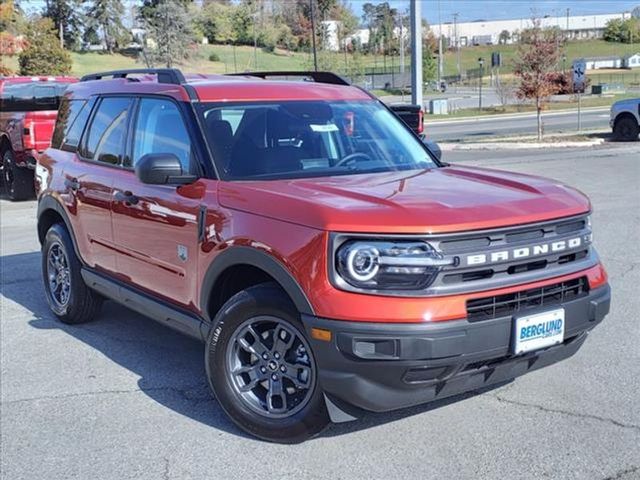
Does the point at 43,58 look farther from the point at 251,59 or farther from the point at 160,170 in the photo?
the point at 160,170

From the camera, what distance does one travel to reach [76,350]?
5812 mm

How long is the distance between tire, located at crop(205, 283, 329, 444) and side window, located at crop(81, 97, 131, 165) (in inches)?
77.2

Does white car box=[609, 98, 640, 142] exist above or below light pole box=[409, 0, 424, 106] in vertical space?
below

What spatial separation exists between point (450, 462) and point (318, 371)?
2.68 ft

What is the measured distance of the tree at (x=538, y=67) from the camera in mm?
23578

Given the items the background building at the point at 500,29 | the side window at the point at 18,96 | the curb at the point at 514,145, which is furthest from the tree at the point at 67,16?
the side window at the point at 18,96

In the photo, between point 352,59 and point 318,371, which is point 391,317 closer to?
point 318,371

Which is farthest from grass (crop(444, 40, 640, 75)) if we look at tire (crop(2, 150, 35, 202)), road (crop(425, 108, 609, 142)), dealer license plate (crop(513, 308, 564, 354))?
dealer license plate (crop(513, 308, 564, 354))

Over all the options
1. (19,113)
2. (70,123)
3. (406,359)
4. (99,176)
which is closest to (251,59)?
(19,113)

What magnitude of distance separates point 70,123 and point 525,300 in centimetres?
435

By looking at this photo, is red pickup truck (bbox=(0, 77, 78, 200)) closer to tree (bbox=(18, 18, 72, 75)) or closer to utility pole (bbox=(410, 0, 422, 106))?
utility pole (bbox=(410, 0, 422, 106))

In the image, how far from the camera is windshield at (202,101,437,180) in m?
4.59

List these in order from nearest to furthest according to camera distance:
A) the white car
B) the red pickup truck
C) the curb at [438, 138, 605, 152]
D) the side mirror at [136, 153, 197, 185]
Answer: the side mirror at [136, 153, 197, 185], the red pickup truck, the curb at [438, 138, 605, 152], the white car

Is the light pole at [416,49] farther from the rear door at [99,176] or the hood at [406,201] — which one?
the hood at [406,201]
